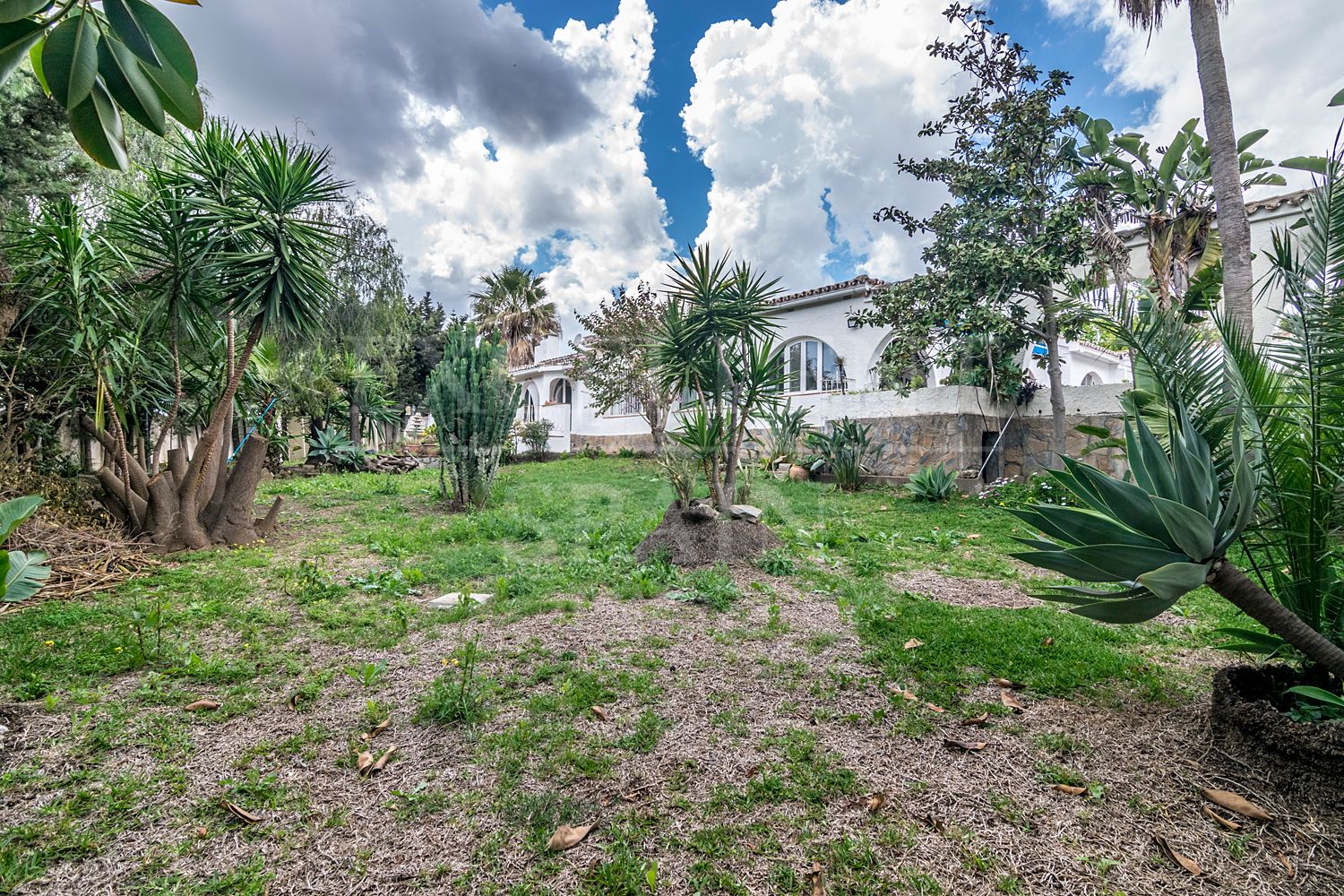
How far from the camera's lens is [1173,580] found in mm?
1589

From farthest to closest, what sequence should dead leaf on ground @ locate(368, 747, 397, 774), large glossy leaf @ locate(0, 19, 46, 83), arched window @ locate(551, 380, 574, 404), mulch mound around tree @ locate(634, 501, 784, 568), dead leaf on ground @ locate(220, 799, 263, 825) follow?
arched window @ locate(551, 380, 574, 404), mulch mound around tree @ locate(634, 501, 784, 568), dead leaf on ground @ locate(368, 747, 397, 774), dead leaf on ground @ locate(220, 799, 263, 825), large glossy leaf @ locate(0, 19, 46, 83)

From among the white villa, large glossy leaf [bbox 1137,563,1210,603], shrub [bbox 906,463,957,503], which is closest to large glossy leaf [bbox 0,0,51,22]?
large glossy leaf [bbox 1137,563,1210,603]

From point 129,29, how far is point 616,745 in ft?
8.59

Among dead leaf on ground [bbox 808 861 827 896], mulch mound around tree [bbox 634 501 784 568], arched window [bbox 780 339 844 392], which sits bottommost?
dead leaf on ground [bbox 808 861 827 896]

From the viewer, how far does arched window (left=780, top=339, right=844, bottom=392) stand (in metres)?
14.2

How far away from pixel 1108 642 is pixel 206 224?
8.14 meters

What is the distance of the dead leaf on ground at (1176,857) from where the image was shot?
159cm

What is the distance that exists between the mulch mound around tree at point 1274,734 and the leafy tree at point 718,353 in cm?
406

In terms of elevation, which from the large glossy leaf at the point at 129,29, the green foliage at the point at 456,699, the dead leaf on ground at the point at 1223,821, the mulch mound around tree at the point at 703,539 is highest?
the large glossy leaf at the point at 129,29

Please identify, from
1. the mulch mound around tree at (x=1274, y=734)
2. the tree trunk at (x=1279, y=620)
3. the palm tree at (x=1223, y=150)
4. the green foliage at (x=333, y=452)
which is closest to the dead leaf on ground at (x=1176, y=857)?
the mulch mound around tree at (x=1274, y=734)

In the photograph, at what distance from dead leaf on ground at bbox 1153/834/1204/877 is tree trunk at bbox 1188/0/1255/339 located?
199 inches

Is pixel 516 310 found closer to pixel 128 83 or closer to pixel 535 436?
pixel 535 436

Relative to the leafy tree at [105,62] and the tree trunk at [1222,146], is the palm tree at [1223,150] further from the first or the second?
the leafy tree at [105,62]

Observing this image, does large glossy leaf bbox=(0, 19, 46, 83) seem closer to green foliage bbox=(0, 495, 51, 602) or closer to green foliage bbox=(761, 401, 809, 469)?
green foliage bbox=(0, 495, 51, 602)
